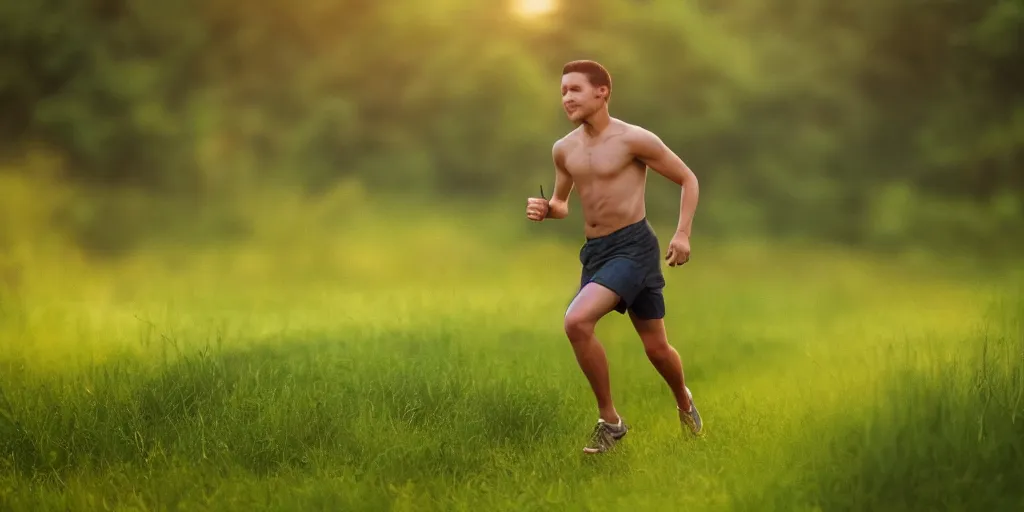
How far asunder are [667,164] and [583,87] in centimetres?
54

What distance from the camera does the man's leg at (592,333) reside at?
5.07 meters

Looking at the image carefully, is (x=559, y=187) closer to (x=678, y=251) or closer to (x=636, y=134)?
(x=636, y=134)

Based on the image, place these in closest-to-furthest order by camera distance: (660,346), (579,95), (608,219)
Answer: (579,95)
(608,219)
(660,346)

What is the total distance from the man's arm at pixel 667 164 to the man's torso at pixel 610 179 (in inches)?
2.0

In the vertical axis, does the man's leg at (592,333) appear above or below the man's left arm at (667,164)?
below

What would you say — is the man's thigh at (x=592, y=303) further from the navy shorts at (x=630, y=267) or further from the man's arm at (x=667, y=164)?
the man's arm at (x=667, y=164)

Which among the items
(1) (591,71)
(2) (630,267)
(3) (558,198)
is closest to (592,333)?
(2) (630,267)

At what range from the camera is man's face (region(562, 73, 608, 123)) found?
522 cm

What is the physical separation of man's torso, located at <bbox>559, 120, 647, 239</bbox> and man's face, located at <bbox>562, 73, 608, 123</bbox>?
0.56 ft

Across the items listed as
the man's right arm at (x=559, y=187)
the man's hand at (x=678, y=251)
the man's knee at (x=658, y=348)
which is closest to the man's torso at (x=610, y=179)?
the man's right arm at (x=559, y=187)

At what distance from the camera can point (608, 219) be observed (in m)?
5.34

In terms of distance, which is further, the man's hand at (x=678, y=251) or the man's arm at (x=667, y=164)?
the man's arm at (x=667, y=164)

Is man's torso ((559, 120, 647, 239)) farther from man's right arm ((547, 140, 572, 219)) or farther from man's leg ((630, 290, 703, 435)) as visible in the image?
man's leg ((630, 290, 703, 435))

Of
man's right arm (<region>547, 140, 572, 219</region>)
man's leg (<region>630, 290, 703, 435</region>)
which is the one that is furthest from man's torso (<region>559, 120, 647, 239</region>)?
man's leg (<region>630, 290, 703, 435</region>)
